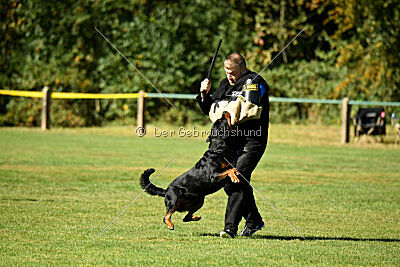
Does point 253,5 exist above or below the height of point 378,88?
above

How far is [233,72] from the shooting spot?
723 cm

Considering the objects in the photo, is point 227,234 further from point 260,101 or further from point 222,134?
point 260,101

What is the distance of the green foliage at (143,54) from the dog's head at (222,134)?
18.3 m

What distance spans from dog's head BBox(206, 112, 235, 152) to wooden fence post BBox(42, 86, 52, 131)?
59.2ft

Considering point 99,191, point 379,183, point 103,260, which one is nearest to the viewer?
point 103,260

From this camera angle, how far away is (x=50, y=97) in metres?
24.7

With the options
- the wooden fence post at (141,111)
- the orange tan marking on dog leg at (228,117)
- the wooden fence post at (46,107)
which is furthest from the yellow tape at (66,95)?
the orange tan marking on dog leg at (228,117)

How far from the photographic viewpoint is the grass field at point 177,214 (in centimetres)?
644

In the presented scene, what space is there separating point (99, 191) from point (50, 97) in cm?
1428

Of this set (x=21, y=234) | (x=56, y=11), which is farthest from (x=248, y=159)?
(x=56, y=11)

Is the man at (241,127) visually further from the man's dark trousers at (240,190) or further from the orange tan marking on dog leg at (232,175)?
the orange tan marking on dog leg at (232,175)

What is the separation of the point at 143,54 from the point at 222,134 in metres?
19.4

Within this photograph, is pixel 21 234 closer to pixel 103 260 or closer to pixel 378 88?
pixel 103 260

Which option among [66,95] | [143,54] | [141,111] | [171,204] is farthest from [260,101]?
[143,54]
